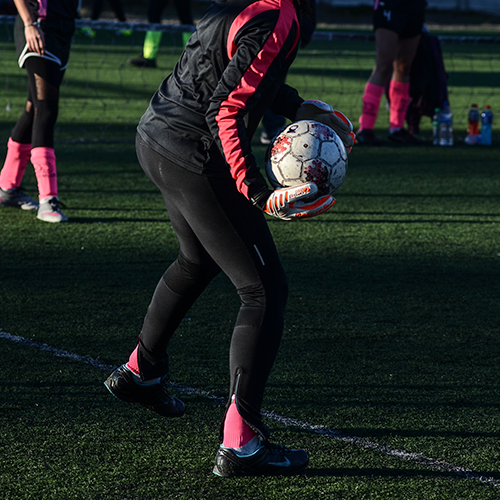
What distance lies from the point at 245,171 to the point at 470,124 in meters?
7.61

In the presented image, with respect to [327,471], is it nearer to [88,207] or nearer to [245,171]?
[245,171]

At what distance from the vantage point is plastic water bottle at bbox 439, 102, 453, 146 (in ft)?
30.8

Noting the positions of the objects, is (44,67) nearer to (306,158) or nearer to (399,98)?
(306,158)

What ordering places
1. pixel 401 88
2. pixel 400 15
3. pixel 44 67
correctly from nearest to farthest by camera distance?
pixel 44 67 < pixel 400 15 < pixel 401 88

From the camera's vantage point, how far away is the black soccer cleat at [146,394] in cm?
299

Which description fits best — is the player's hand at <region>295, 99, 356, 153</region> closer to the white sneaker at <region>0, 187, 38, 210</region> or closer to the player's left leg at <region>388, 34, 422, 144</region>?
the white sneaker at <region>0, 187, 38, 210</region>

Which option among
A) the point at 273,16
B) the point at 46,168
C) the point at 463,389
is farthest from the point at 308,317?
the point at 46,168

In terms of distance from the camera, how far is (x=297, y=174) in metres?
2.66

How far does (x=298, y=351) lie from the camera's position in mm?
3654

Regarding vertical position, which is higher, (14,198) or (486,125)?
(486,125)

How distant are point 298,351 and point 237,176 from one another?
4.48 ft

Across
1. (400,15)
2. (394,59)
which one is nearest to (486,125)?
(394,59)

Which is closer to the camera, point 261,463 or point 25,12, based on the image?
point 261,463

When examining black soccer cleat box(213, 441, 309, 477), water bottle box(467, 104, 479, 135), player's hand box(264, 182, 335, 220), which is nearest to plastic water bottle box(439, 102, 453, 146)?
water bottle box(467, 104, 479, 135)
